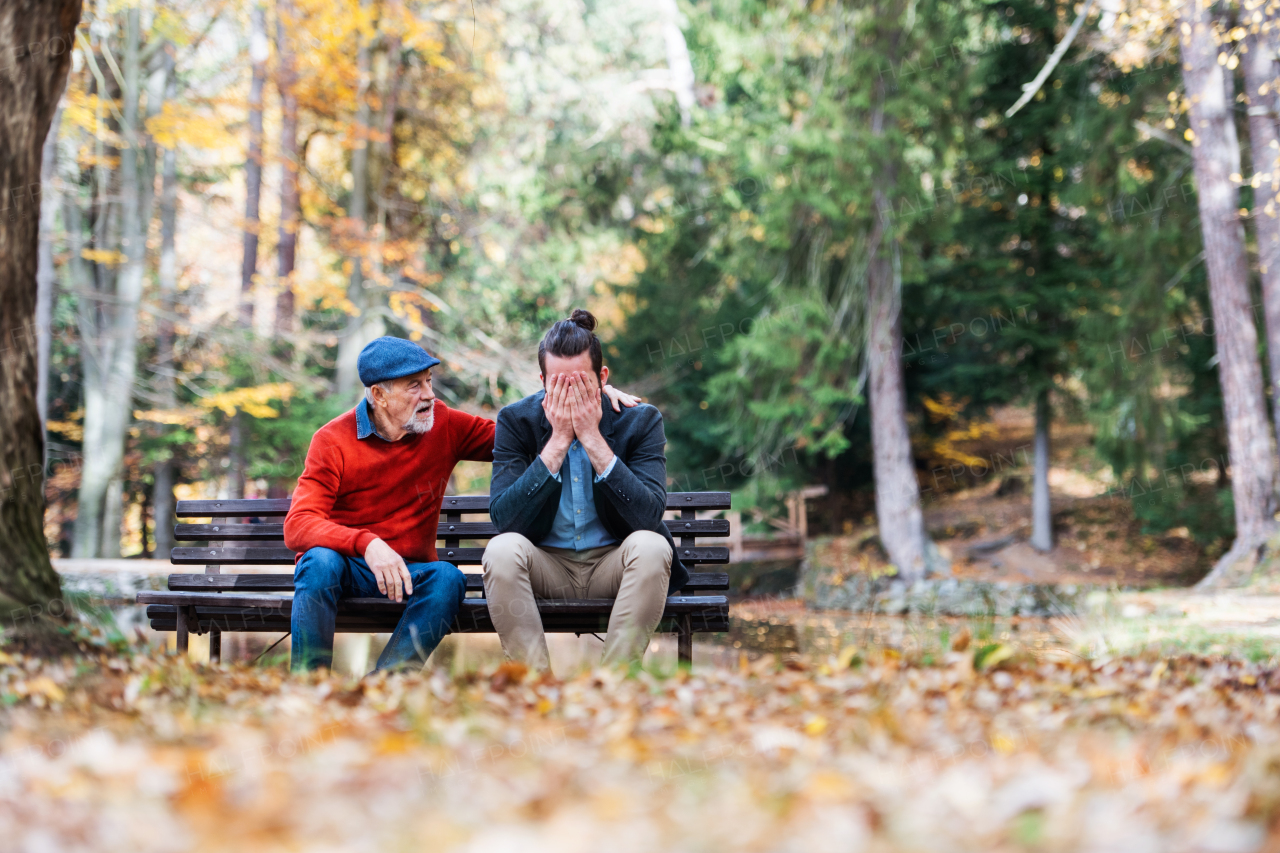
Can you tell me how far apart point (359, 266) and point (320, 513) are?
1346 centimetres

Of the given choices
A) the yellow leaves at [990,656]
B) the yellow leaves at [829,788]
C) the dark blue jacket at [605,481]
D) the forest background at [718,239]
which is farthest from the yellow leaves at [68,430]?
the yellow leaves at [829,788]

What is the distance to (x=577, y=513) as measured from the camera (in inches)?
159

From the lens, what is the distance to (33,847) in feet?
4.89

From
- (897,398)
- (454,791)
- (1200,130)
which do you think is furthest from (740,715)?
(897,398)

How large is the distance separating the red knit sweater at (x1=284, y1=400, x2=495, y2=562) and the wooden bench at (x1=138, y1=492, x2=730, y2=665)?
0.29 meters

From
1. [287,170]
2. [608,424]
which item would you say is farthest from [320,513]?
[287,170]

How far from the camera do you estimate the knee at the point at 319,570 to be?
375 cm

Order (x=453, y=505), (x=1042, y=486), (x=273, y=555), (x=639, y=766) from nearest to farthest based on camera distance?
1. (x=639, y=766)
2. (x=273, y=555)
3. (x=453, y=505)
4. (x=1042, y=486)

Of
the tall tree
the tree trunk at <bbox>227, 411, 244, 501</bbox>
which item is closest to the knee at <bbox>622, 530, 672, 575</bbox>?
the tall tree

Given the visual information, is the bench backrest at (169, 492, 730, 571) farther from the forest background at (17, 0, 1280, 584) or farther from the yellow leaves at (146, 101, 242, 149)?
the yellow leaves at (146, 101, 242, 149)

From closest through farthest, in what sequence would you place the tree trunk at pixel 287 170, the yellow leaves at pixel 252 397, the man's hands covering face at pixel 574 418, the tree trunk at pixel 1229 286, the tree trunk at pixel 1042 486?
the man's hands covering face at pixel 574 418, the tree trunk at pixel 1229 286, the yellow leaves at pixel 252 397, the tree trunk at pixel 1042 486, the tree trunk at pixel 287 170

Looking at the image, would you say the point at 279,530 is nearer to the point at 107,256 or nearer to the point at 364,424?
the point at 364,424

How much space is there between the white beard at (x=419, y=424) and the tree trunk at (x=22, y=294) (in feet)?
4.45

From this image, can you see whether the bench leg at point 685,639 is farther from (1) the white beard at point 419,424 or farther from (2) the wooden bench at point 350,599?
(1) the white beard at point 419,424
